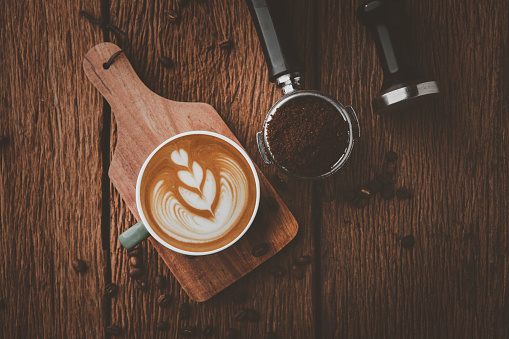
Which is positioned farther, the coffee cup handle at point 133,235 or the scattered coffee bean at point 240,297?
the scattered coffee bean at point 240,297

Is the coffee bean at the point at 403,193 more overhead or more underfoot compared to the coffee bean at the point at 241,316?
more overhead

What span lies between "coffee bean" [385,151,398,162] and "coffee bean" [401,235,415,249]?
0.66 feet

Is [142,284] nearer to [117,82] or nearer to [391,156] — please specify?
[117,82]

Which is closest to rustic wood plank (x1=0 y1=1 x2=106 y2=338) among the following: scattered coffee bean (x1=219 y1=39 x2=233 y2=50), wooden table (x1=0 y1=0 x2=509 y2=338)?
wooden table (x1=0 y1=0 x2=509 y2=338)

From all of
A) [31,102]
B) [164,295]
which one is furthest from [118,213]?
[31,102]

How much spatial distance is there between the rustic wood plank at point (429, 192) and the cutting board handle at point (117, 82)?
47cm

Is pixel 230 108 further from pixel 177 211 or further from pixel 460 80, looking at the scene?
pixel 460 80

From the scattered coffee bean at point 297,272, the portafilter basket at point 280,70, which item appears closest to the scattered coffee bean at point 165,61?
the portafilter basket at point 280,70

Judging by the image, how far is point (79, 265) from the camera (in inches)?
35.4

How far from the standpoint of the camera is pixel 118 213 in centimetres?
89

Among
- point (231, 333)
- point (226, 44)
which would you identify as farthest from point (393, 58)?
point (231, 333)

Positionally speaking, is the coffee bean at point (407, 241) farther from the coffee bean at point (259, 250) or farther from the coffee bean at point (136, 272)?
the coffee bean at point (136, 272)

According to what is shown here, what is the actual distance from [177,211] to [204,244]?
9 cm

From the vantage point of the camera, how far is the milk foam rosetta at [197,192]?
723 millimetres
